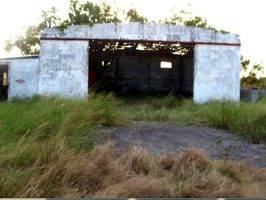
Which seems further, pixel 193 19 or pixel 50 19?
pixel 50 19

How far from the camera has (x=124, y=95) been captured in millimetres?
24656

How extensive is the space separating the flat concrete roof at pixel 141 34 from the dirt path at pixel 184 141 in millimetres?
5929

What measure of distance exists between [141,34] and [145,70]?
8178 mm

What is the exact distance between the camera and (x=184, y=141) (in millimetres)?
11547

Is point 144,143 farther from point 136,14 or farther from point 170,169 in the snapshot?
point 136,14

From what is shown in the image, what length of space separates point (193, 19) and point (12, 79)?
14536mm

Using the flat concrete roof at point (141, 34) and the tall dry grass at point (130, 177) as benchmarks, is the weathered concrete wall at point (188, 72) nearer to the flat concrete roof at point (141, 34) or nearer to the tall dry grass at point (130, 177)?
the flat concrete roof at point (141, 34)

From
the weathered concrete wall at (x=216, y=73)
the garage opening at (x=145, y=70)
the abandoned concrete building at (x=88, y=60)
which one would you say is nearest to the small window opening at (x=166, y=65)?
the garage opening at (x=145, y=70)

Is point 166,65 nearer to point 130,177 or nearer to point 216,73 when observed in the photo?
point 216,73

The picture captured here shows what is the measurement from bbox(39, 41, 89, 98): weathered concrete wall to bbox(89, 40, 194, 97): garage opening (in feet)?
23.4

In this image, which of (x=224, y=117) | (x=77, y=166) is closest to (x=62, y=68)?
(x=224, y=117)

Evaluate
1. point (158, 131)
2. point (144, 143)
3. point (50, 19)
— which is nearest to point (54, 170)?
point (144, 143)

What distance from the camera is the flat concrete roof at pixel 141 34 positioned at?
18750 millimetres

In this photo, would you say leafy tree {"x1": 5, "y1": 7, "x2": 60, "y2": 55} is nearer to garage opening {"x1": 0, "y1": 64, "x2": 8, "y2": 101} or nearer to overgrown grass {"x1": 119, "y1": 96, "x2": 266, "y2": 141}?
garage opening {"x1": 0, "y1": 64, "x2": 8, "y2": 101}
